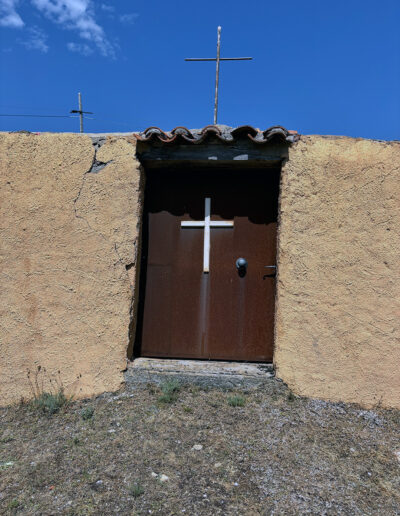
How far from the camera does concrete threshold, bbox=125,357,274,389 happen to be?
3441 millimetres

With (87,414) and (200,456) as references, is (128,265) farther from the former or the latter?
(200,456)

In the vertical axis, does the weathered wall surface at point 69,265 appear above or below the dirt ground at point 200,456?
above

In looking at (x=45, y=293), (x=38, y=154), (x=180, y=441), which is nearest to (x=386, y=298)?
(x=180, y=441)

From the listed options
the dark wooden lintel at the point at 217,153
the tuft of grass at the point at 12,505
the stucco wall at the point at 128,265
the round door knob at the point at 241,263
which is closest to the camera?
the tuft of grass at the point at 12,505

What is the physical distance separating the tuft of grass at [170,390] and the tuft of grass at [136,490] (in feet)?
2.82

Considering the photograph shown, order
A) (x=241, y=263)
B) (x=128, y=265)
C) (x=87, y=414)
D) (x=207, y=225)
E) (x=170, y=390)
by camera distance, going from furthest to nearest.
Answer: (x=207, y=225) < (x=241, y=263) < (x=128, y=265) < (x=170, y=390) < (x=87, y=414)

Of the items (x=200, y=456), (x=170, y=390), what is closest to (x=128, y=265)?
(x=170, y=390)

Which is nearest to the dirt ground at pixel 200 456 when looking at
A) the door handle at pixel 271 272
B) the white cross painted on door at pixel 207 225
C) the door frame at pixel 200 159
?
the door frame at pixel 200 159

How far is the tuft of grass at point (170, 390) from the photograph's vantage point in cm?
328

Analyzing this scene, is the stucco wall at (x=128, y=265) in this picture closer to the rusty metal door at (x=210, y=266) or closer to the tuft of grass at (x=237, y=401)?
the rusty metal door at (x=210, y=266)

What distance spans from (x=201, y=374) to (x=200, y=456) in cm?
82

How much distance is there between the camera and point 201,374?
346 cm

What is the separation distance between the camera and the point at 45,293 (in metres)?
3.58

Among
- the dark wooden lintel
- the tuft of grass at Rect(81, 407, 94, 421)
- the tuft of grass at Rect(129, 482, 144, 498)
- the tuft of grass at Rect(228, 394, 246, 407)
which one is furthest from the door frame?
the tuft of grass at Rect(129, 482, 144, 498)
